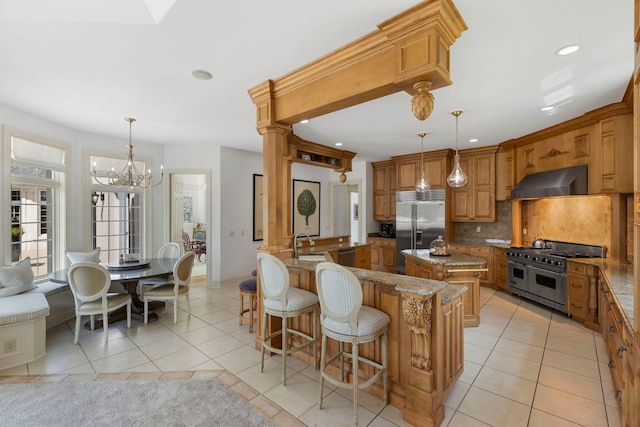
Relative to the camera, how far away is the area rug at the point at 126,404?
6.59 feet

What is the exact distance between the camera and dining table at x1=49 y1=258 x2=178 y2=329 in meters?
3.43

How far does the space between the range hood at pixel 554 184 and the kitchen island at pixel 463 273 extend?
164 cm

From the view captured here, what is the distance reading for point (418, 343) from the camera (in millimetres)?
1965

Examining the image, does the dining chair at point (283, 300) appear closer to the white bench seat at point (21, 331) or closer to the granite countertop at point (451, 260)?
the granite countertop at point (451, 260)

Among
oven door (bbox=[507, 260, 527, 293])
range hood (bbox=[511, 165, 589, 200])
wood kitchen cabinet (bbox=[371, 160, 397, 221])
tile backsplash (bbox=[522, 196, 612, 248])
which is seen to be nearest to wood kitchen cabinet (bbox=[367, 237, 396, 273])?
wood kitchen cabinet (bbox=[371, 160, 397, 221])

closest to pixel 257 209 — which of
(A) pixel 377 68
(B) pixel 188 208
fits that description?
(B) pixel 188 208

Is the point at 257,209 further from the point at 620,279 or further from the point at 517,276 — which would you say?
the point at 620,279

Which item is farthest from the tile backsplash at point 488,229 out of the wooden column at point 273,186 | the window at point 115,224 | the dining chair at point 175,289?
the window at point 115,224

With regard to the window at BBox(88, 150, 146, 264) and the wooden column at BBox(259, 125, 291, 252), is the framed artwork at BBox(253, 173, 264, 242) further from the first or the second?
the wooden column at BBox(259, 125, 291, 252)

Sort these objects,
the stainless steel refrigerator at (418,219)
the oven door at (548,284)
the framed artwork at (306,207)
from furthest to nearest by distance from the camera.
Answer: the framed artwork at (306,207) < the stainless steel refrigerator at (418,219) < the oven door at (548,284)

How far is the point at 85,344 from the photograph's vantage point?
10.3ft

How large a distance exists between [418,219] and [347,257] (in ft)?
6.04

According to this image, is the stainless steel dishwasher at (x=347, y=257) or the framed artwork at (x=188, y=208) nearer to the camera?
the stainless steel dishwasher at (x=347, y=257)

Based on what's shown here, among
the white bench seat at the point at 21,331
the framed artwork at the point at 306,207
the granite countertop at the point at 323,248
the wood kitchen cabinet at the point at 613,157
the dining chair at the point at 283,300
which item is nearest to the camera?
the dining chair at the point at 283,300
